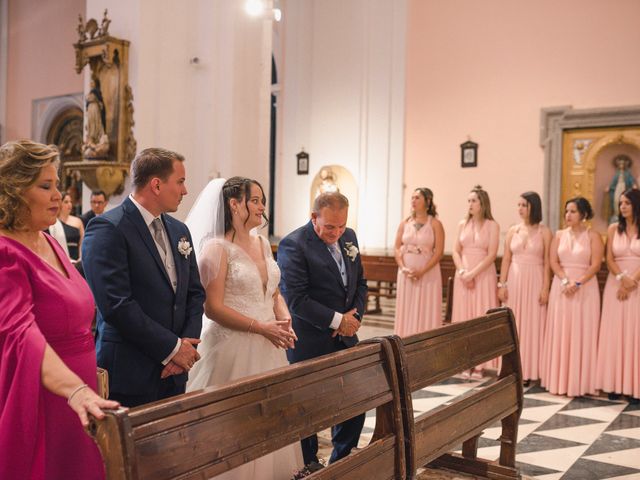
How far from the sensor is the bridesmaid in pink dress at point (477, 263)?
678 centimetres

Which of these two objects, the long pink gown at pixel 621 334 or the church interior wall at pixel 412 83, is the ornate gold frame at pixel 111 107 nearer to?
the long pink gown at pixel 621 334

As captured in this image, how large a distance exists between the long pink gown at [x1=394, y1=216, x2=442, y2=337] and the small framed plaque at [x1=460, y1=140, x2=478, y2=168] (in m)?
6.61

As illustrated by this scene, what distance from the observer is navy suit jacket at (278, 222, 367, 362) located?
377 cm

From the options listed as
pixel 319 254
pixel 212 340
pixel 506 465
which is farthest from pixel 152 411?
pixel 506 465

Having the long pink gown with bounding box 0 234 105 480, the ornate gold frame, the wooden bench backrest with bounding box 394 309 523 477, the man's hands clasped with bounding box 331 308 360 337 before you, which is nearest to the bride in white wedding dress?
the man's hands clasped with bounding box 331 308 360 337

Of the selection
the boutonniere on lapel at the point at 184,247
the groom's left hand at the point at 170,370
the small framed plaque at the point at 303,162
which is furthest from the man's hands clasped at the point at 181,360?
the small framed plaque at the point at 303,162

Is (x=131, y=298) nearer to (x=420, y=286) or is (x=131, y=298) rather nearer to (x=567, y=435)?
(x=567, y=435)

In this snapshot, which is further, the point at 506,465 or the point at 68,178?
the point at 68,178

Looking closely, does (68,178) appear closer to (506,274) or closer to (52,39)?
(52,39)

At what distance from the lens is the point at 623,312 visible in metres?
6.00

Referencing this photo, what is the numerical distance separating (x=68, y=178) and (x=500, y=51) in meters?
8.23

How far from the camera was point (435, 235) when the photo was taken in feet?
23.2

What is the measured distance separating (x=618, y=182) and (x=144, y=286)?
35.3 ft

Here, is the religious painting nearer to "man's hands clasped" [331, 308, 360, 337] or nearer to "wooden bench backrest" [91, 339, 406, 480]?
"man's hands clasped" [331, 308, 360, 337]
